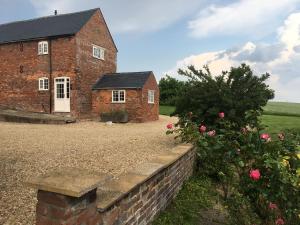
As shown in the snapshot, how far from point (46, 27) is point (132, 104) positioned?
992cm

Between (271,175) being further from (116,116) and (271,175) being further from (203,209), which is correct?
(116,116)

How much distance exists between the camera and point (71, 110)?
72.9 feet

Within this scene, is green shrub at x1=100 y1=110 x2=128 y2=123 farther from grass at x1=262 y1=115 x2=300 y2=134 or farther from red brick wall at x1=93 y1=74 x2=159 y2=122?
grass at x1=262 y1=115 x2=300 y2=134

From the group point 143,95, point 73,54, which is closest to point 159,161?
point 143,95

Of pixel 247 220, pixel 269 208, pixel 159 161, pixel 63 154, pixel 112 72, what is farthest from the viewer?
pixel 112 72

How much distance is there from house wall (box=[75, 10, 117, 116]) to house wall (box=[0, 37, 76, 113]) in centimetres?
63

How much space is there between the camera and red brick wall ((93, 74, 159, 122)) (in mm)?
21438

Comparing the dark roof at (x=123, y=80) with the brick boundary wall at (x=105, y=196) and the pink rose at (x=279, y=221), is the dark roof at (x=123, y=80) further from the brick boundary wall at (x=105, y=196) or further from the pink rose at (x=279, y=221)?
the pink rose at (x=279, y=221)

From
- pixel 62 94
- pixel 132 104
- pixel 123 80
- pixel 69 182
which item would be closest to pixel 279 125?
pixel 132 104

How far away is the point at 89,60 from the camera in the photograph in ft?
76.0

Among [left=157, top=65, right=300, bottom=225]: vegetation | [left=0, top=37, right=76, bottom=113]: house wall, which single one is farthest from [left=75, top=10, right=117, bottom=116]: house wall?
[left=157, top=65, right=300, bottom=225]: vegetation

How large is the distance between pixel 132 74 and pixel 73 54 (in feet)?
15.5

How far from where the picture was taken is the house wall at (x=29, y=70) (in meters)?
21.9

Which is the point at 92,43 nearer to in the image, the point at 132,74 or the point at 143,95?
the point at 132,74
